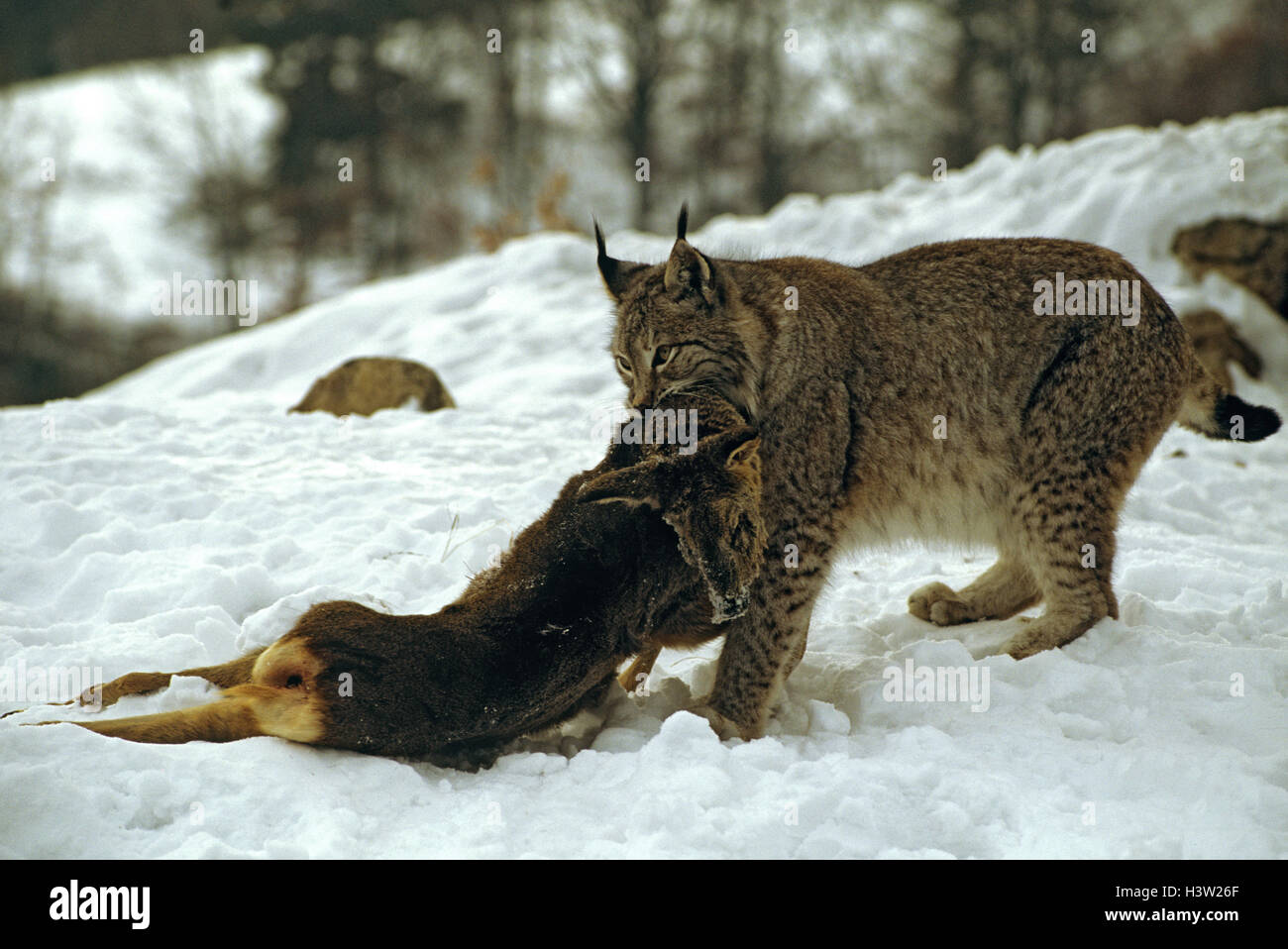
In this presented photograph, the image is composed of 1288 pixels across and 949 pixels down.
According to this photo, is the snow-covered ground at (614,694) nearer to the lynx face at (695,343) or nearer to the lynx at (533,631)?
the lynx at (533,631)

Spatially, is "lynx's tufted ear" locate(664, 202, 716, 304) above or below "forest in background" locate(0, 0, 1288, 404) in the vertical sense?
below

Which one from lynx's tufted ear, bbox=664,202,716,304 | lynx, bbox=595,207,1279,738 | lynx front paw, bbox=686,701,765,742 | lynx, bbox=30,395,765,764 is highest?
lynx's tufted ear, bbox=664,202,716,304

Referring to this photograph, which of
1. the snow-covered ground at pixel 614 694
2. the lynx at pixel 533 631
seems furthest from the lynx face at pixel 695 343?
the snow-covered ground at pixel 614 694

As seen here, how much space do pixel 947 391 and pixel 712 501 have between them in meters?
1.33

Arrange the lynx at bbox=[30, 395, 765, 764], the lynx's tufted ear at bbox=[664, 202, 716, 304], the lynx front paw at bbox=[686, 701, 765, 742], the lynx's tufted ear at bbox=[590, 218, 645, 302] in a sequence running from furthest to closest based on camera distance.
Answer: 1. the lynx's tufted ear at bbox=[590, 218, 645, 302]
2. the lynx's tufted ear at bbox=[664, 202, 716, 304]
3. the lynx front paw at bbox=[686, 701, 765, 742]
4. the lynx at bbox=[30, 395, 765, 764]

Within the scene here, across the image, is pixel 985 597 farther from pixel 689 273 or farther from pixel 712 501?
pixel 689 273

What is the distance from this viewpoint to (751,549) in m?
3.86

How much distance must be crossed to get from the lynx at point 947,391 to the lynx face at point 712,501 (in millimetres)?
291

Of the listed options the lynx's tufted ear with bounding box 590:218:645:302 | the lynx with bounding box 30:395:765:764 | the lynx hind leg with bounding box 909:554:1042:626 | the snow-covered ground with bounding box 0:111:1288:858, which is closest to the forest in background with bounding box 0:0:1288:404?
the snow-covered ground with bounding box 0:111:1288:858

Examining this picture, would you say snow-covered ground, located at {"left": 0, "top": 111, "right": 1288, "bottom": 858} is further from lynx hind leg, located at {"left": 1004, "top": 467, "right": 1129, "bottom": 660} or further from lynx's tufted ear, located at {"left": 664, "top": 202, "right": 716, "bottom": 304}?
lynx's tufted ear, located at {"left": 664, "top": 202, "right": 716, "bottom": 304}

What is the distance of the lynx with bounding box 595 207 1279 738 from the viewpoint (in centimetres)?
428

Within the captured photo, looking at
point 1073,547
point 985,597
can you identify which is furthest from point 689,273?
point 985,597

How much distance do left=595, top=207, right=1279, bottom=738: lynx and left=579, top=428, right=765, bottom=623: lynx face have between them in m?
→ 0.29

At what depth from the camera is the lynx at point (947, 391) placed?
14.0 ft
